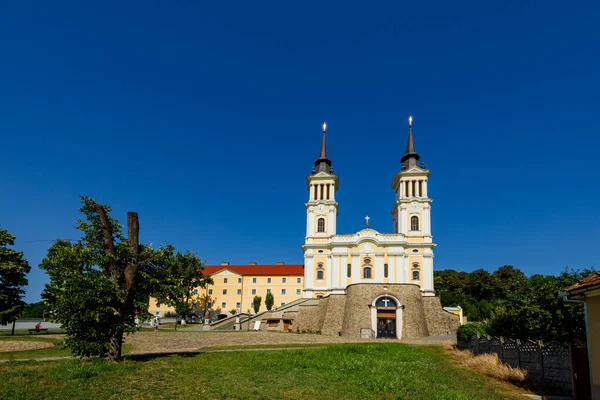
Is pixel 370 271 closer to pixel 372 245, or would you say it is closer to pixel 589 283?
pixel 372 245

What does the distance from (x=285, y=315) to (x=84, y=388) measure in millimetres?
41328

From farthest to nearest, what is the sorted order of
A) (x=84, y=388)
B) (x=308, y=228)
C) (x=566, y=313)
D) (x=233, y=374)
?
(x=308, y=228)
(x=566, y=313)
(x=233, y=374)
(x=84, y=388)

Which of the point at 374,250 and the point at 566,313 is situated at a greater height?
the point at 374,250

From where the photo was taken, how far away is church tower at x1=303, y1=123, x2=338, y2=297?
197 feet

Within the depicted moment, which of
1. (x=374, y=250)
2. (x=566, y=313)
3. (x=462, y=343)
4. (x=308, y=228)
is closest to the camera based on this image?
(x=566, y=313)

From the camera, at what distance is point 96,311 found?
14.8 meters

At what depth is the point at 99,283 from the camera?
49.6 feet

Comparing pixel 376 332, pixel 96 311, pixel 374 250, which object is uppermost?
pixel 374 250

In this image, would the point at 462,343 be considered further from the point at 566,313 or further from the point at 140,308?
the point at 140,308

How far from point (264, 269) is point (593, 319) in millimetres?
70832

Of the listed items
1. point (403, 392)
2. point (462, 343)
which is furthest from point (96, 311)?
point (462, 343)

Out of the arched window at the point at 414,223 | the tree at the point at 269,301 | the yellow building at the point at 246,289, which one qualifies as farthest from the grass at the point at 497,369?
the yellow building at the point at 246,289

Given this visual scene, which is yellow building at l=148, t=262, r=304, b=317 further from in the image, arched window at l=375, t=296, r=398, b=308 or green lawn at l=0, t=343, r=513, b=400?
green lawn at l=0, t=343, r=513, b=400

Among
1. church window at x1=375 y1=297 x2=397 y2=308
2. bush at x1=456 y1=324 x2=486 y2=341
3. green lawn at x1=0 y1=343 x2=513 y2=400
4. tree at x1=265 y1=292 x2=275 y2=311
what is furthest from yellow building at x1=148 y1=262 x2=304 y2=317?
green lawn at x1=0 y1=343 x2=513 y2=400
